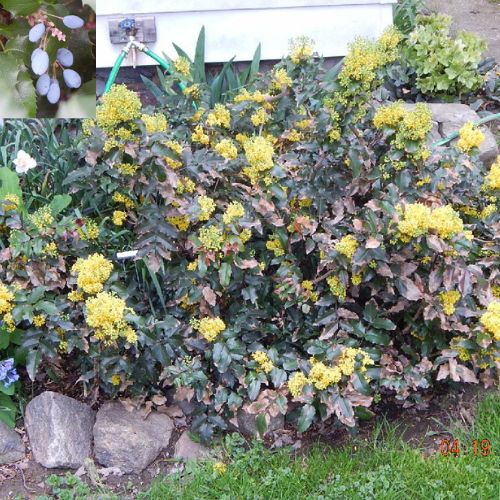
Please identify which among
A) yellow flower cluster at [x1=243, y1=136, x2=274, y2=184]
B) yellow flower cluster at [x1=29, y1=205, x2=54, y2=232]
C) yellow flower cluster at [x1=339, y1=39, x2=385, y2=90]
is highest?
yellow flower cluster at [x1=339, y1=39, x2=385, y2=90]

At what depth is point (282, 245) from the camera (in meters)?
2.90

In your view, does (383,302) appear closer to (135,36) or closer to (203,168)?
(203,168)

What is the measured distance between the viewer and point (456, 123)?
4.11m

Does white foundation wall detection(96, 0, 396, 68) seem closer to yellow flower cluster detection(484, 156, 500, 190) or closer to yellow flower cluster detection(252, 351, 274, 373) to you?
yellow flower cluster detection(484, 156, 500, 190)

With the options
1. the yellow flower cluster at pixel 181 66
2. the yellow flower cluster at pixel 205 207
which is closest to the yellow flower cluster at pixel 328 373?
the yellow flower cluster at pixel 205 207

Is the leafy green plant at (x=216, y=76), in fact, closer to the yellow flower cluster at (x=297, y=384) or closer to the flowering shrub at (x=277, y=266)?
the flowering shrub at (x=277, y=266)

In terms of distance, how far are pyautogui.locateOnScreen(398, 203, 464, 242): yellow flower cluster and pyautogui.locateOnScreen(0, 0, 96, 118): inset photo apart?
1.23 meters

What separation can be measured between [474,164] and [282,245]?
3.27 feet

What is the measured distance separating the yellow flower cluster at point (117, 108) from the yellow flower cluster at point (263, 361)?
1001 millimetres

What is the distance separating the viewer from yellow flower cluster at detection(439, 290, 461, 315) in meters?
2.72

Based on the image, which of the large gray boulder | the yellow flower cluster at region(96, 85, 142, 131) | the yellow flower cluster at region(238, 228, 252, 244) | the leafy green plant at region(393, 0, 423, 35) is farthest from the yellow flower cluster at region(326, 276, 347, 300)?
the leafy green plant at region(393, 0, 423, 35)

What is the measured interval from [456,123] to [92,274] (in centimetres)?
238

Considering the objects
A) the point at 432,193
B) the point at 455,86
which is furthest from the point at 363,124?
the point at 455,86

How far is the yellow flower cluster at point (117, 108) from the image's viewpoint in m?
2.58
